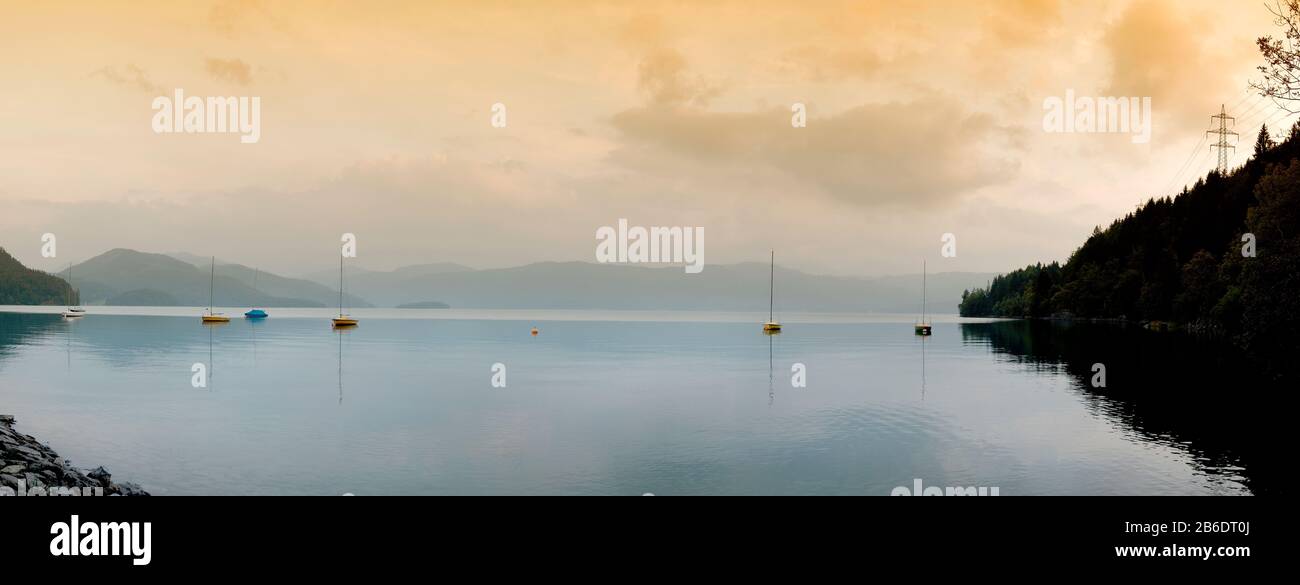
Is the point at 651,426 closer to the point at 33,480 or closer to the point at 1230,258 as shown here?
the point at 33,480

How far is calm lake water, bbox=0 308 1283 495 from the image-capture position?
27.3m

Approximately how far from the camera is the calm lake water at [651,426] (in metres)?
27.3

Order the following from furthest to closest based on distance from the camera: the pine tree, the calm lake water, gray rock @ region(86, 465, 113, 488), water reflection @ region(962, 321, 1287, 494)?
1. the pine tree
2. water reflection @ region(962, 321, 1287, 494)
3. the calm lake water
4. gray rock @ region(86, 465, 113, 488)

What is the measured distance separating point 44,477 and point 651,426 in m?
24.8

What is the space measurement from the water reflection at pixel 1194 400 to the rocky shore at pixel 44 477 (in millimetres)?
37272

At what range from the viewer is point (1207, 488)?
25.0 meters

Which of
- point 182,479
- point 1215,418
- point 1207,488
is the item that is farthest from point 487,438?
point 1215,418

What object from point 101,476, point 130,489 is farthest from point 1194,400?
point 101,476

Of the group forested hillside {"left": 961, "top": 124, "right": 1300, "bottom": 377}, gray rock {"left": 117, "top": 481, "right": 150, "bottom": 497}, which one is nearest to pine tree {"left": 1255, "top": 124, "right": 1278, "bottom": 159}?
forested hillside {"left": 961, "top": 124, "right": 1300, "bottom": 377}

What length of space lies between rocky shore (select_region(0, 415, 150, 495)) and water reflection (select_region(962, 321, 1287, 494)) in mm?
37272

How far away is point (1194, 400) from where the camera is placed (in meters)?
46.8

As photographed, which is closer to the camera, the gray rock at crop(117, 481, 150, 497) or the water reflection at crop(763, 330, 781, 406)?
the gray rock at crop(117, 481, 150, 497)

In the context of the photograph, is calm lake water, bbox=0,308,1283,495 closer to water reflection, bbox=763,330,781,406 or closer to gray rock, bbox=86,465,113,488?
water reflection, bbox=763,330,781,406

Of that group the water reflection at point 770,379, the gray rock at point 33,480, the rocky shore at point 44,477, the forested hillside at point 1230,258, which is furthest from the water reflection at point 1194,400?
the gray rock at point 33,480
